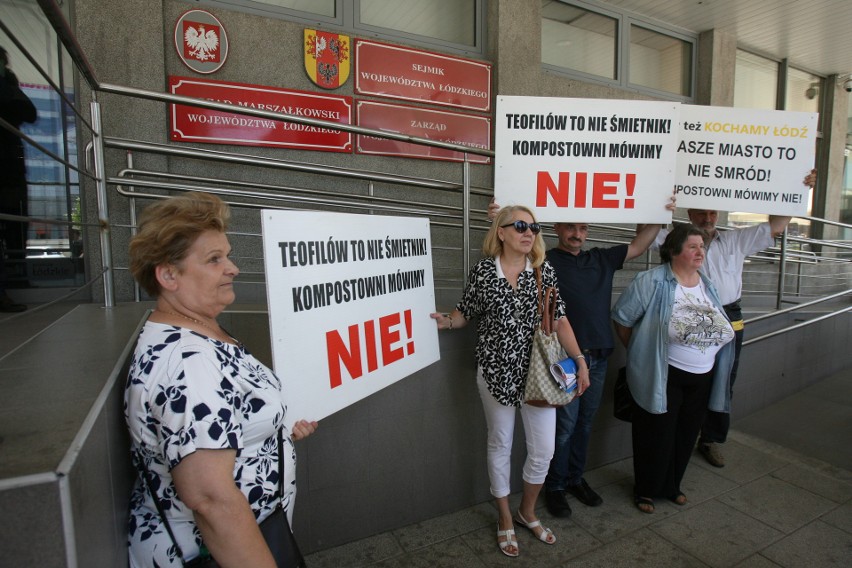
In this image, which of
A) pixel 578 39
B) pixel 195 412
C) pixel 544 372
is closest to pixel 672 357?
pixel 544 372

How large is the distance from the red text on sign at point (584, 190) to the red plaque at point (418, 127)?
2.04m

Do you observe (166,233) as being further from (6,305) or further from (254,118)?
(254,118)

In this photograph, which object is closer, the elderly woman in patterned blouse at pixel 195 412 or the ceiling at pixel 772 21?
the elderly woman in patterned blouse at pixel 195 412

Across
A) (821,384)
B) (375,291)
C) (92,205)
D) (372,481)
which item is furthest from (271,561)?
(821,384)

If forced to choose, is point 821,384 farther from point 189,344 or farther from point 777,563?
point 189,344

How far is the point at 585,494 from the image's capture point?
303 centimetres

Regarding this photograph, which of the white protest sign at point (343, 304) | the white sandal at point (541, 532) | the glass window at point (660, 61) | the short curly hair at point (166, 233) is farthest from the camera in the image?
the glass window at point (660, 61)

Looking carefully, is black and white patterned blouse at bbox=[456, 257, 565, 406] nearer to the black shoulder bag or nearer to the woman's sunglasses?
the woman's sunglasses

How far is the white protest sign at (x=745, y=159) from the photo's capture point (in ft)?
10.2

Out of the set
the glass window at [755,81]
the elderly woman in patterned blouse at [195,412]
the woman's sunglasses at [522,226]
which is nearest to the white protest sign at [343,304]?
the elderly woman in patterned blouse at [195,412]

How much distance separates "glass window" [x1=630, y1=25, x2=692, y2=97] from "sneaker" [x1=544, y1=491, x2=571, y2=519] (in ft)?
21.0

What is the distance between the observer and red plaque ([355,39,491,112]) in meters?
4.84

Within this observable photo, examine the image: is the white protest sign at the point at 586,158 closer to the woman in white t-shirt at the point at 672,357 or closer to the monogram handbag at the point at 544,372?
the woman in white t-shirt at the point at 672,357

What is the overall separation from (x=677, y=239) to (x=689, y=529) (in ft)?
5.39
